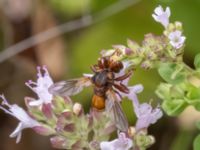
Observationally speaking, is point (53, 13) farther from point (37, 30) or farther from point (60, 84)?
point (60, 84)

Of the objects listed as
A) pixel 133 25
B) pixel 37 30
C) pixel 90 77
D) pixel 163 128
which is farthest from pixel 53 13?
pixel 90 77

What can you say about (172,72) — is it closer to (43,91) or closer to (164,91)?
(164,91)

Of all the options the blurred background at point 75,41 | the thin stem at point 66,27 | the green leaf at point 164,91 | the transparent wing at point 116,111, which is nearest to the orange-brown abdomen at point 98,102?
the transparent wing at point 116,111

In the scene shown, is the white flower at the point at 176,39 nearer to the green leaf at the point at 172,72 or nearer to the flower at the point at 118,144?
the green leaf at the point at 172,72

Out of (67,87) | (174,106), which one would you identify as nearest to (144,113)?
(174,106)

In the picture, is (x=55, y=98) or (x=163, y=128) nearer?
(x=55, y=98)

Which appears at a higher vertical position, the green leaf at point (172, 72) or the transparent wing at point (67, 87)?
the transparent wing at point (67, 87)

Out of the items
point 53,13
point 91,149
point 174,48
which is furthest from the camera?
point 53,13
